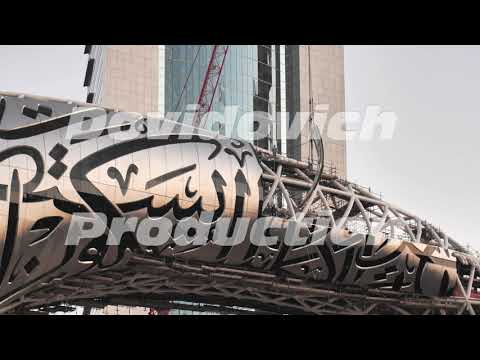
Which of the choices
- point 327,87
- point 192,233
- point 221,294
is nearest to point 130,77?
point 327,87

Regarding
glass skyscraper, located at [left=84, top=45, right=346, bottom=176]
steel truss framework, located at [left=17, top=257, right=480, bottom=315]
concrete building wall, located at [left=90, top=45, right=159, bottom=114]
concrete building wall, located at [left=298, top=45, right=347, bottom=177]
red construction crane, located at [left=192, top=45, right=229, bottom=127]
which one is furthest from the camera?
concrete building wall, located at [left=298, top=45, right=347, bottom=177]

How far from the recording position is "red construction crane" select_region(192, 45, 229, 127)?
428 ft

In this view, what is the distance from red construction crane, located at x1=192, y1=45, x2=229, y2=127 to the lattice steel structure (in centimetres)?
6008

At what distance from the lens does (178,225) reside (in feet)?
175

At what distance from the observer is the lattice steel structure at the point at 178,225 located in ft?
156

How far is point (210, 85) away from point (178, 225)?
8024 cm

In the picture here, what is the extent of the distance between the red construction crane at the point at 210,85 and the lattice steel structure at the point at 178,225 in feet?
197

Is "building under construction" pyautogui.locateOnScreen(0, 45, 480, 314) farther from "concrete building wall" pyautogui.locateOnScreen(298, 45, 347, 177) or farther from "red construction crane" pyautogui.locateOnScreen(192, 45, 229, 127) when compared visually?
"concrete building wall" pyautogui.locateOnScreen(298, 45, 347, 177)

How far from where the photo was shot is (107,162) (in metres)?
50.1

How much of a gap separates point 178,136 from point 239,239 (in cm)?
857

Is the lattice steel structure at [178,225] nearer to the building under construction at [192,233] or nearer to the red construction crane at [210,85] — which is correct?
the building under construction at [192,233]

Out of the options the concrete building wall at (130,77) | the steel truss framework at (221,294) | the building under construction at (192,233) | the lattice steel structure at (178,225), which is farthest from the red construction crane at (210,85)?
the lattice steel structure at (178,225)

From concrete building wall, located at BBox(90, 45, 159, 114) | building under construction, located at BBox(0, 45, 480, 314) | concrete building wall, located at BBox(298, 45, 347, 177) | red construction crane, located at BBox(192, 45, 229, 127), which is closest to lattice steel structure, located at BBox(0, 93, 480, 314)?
building under construction, located at BBox(0, 45, 480, 314)
